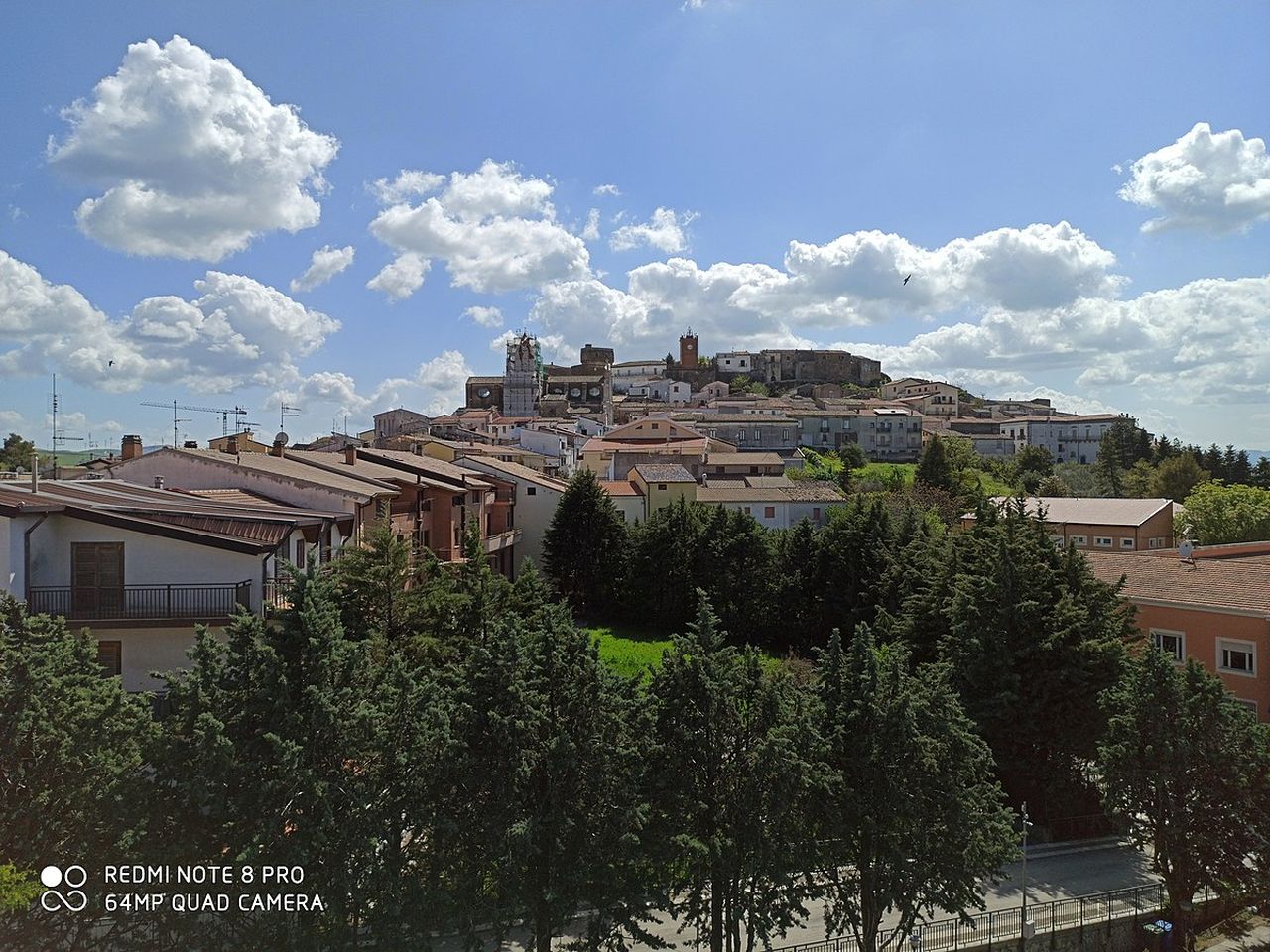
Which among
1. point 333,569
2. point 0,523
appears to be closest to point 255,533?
point 333,569

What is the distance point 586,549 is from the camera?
3938 cm

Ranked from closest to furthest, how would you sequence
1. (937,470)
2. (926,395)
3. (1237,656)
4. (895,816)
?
(895,816) → (1237,656) → (937,470) → (926,395)

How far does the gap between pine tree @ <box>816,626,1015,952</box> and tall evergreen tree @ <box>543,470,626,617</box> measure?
77.6ft

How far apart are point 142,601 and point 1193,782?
21265 mm

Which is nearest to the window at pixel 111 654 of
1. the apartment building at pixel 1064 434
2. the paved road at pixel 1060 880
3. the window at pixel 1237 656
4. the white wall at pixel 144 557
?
the white wall at pixel 144 557

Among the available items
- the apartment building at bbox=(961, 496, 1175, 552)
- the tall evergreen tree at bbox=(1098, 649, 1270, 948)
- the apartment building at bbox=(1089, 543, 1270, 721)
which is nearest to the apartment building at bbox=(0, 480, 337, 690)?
the tall evergreen tree at bbox=(1098, 649, 1270, 948)

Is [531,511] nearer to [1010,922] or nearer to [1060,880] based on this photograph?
[1060,880]

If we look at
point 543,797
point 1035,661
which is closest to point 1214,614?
point 1035,661

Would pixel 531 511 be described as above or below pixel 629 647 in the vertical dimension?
above

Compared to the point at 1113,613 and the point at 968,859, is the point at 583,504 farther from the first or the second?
the point at 968,859

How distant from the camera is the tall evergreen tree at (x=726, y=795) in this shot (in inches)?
549

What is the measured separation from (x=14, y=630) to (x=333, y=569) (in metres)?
7.55

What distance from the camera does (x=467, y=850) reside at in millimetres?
13172

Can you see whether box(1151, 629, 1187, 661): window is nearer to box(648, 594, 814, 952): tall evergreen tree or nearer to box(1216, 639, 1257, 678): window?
box(1216, 639, 1257, 678): window
